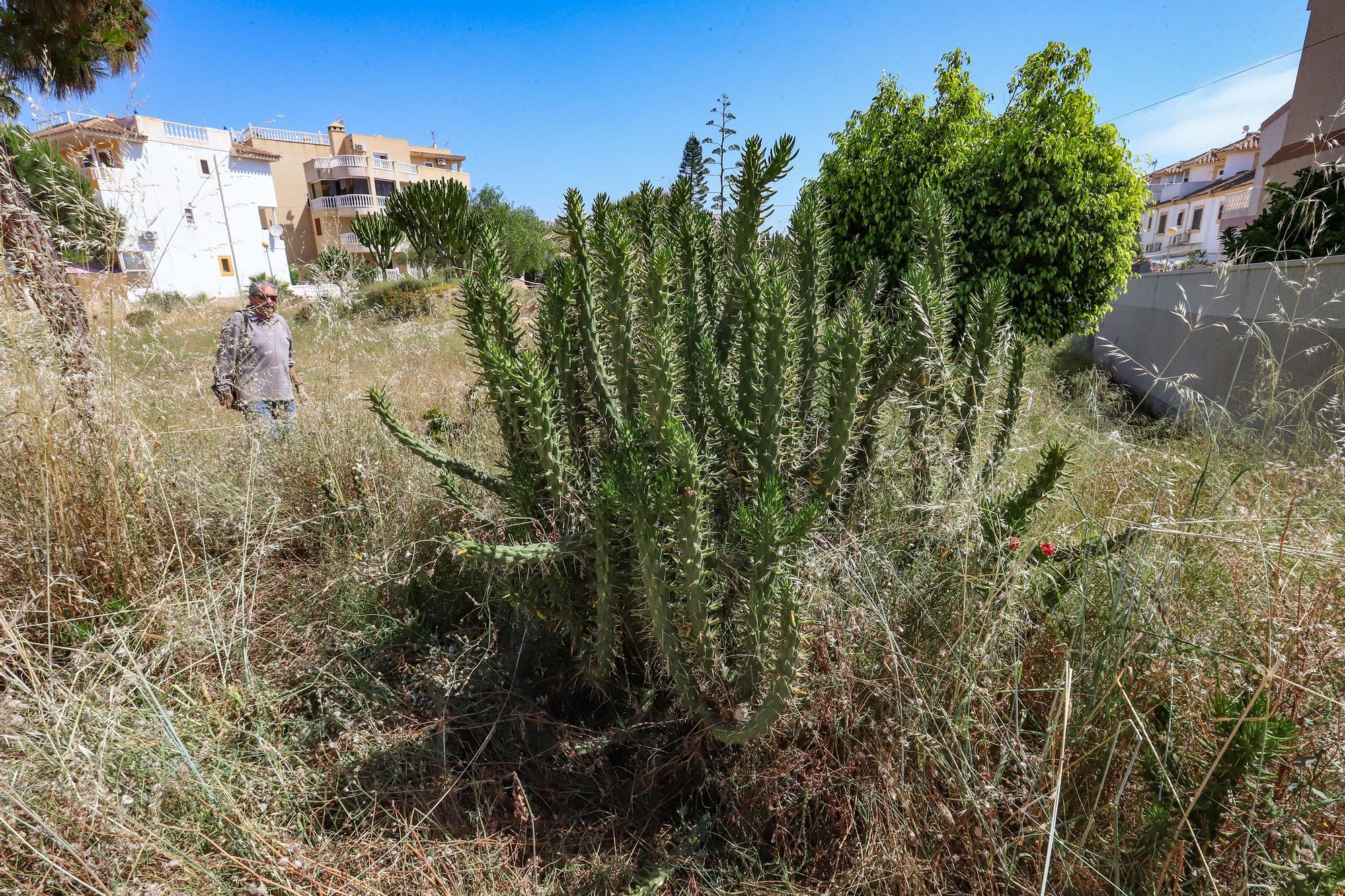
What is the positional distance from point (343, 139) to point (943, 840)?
44.9 m

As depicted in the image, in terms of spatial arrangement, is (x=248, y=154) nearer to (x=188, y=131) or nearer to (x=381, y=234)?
(x=381, y=234)

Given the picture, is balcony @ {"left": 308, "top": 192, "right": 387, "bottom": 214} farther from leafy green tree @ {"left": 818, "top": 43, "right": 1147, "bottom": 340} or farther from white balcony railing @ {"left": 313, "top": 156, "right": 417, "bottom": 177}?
leafy green tree @ {"left": 818, "top": 43, "right": 1147, "bottom": 340}

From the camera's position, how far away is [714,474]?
1.68 metres

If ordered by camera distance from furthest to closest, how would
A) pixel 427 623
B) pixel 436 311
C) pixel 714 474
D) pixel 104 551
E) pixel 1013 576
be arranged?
pixel 436 311, pixel 427 623, pixel 104 551, pixel 714 474, pixel 1013 576

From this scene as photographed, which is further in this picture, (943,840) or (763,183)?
(763,183)

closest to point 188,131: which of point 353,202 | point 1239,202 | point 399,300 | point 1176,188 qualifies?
point 399,300

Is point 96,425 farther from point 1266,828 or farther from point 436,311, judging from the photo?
point 436,311

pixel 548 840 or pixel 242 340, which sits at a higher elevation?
pixel 242 340

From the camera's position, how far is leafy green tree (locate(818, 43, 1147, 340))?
5230 millimetres

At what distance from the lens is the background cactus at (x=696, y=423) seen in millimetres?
1474

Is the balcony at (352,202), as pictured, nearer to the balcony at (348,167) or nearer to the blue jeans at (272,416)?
the balcony at (348,167)

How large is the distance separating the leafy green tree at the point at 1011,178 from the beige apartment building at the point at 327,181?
1348 inches

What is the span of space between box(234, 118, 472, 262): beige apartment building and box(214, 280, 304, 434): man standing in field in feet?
112

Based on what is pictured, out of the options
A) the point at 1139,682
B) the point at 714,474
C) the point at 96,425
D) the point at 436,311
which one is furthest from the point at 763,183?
the point at 436,311
